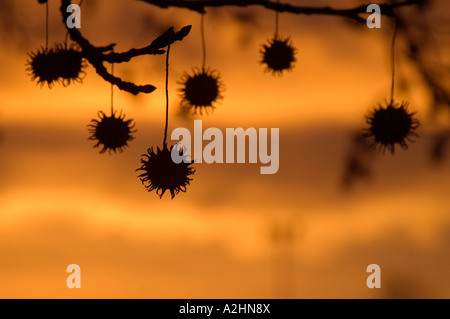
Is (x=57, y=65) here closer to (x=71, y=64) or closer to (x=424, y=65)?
(x=71, y=64)

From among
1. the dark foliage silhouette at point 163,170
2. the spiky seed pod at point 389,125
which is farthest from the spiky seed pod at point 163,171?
the spiky seed pod at point 389,125

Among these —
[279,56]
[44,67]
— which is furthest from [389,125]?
[44,67]

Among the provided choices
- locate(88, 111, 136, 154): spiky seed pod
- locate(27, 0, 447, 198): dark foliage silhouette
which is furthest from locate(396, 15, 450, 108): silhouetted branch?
locate(88, 111, 136, 154): spiky seed pod

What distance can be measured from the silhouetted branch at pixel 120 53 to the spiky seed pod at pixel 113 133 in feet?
1.28

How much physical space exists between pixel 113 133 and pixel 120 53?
1.74ft

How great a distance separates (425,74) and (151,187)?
144cm

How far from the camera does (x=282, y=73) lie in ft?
9.30

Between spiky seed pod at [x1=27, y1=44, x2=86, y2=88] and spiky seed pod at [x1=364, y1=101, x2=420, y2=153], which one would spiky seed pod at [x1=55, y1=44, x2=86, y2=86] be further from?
spiky seed pod at [x1=364, y1=101, x2=420, y2=153]

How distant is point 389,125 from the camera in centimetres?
252

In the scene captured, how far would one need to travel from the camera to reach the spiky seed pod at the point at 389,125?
2.52 meters

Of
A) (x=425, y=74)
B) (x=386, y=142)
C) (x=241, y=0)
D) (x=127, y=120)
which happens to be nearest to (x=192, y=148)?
(x=127, y=120)

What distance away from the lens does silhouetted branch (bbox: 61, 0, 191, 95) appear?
186 centimetres

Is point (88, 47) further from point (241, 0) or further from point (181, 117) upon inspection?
point (181, 117)

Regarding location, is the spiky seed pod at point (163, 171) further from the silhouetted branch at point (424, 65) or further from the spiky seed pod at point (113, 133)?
the silhouetted branch at point (424, 65)
